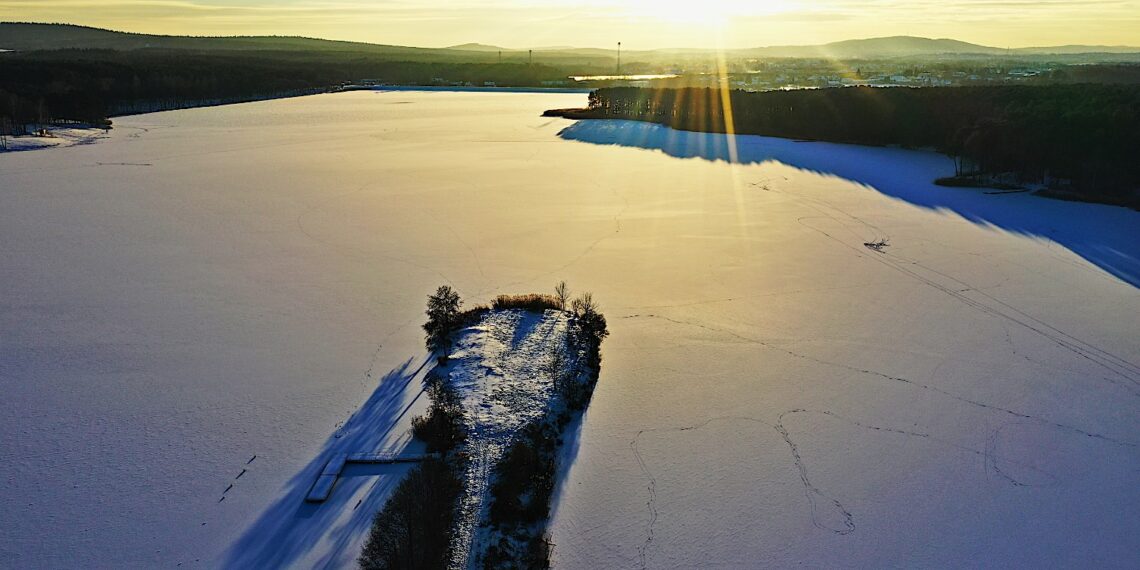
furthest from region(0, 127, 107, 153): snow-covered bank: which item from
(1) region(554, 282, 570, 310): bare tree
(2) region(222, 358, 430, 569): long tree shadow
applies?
(2) region(222, 358, 430, 569): long tree shadow

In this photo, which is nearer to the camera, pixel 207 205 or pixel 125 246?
pixel 125 246

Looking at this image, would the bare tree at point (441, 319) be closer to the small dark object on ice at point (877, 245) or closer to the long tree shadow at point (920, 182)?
the small dark object on ice at point (877, 245)

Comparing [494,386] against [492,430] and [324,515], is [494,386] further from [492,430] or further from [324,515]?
[324,515]

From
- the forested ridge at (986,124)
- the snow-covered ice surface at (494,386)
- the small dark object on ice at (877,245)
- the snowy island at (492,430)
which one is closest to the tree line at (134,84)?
the snowy island at (492,430)

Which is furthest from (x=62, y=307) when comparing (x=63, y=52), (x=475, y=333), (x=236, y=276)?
(x=63, y=52)

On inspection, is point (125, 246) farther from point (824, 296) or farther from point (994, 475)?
point (994, 475)

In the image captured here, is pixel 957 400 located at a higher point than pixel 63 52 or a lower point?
lower

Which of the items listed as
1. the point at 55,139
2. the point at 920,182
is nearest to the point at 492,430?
the point at 920,182
